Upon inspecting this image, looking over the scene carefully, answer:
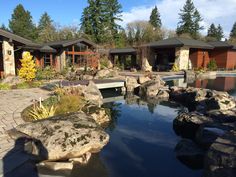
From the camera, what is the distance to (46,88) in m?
13.2

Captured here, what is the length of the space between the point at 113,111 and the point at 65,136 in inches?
247

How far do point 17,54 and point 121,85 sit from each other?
9896 mm

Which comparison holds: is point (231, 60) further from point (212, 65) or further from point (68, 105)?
point (68, 105)

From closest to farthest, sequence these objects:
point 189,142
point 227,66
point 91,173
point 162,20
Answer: point 91,173, point 189,142, point 227,66, point 162,20

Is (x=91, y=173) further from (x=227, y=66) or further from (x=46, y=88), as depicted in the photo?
(x=227, y=66)

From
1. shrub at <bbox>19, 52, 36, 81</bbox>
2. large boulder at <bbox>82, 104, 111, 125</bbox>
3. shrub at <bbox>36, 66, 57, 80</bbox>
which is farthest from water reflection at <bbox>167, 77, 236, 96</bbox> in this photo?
shrub at <bbox>19, 52, 36, 81</bbox>

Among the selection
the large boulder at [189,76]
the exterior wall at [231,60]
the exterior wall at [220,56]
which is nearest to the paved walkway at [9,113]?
the large boulder at [189,76]

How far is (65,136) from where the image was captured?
5613 millimetres

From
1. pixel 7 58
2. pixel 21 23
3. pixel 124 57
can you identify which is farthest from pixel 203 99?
pixel 21 23

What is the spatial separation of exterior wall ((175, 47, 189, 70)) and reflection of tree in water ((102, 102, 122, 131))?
623 inches

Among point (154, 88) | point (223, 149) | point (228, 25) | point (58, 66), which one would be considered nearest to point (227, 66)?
point (154, 88)

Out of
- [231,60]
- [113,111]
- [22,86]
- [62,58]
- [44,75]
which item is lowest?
[113,111]

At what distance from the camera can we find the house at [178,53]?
27.0 meters

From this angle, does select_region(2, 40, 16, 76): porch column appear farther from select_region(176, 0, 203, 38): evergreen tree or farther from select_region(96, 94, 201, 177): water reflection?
select_region(176, 0, 203, 38): evergreen tree
